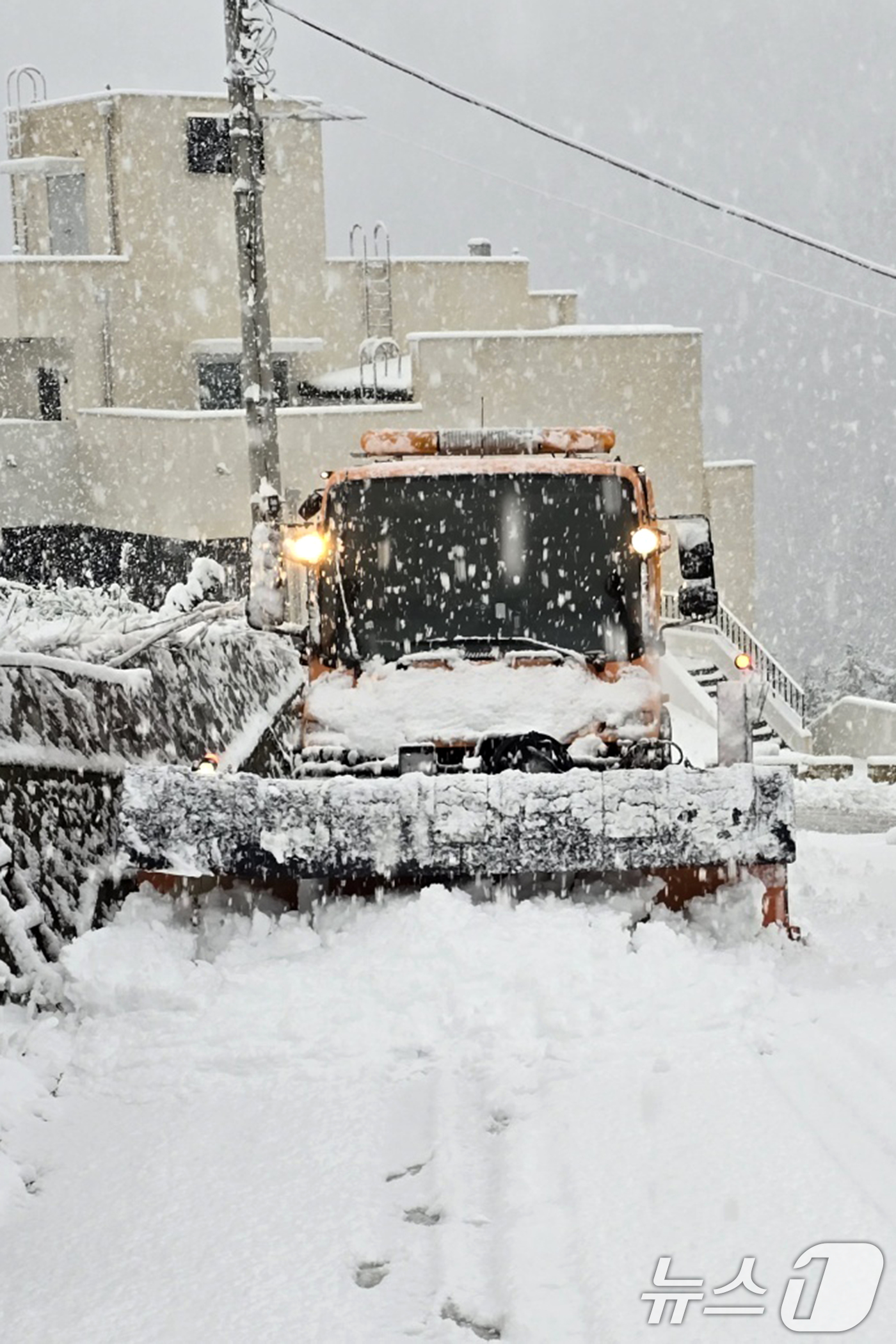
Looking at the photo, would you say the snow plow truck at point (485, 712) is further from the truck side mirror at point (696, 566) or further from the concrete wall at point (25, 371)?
the concrete wall at point (25, 371)

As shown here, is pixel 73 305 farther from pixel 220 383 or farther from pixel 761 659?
pixel 761 659

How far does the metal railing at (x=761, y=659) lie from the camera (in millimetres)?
27078

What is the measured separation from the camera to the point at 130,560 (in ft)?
99.7

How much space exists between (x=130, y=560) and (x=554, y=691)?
77.1ft

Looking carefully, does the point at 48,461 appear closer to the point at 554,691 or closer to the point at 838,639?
the point at 554,691

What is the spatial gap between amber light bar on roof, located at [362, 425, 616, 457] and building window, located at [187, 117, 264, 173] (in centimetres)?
2560

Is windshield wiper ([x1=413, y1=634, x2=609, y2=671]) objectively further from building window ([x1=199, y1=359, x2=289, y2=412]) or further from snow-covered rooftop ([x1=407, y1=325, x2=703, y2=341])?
building window ([x1=199, y1=359, x2=289, y2=412])

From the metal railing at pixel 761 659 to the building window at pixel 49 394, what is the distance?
43.8 ft

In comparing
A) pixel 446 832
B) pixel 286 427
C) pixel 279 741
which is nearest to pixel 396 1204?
pixel 446 832

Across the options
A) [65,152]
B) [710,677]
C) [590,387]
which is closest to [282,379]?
[65,152]

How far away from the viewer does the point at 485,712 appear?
7.88 meters

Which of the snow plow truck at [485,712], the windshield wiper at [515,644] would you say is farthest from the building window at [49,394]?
the windshield wiper at [515,644]

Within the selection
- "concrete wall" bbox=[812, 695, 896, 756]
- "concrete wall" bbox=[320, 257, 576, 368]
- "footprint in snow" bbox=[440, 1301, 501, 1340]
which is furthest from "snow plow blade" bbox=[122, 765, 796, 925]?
"concrete wall" bbox=[320, 257, 576, 368]

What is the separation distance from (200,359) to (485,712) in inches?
1044
